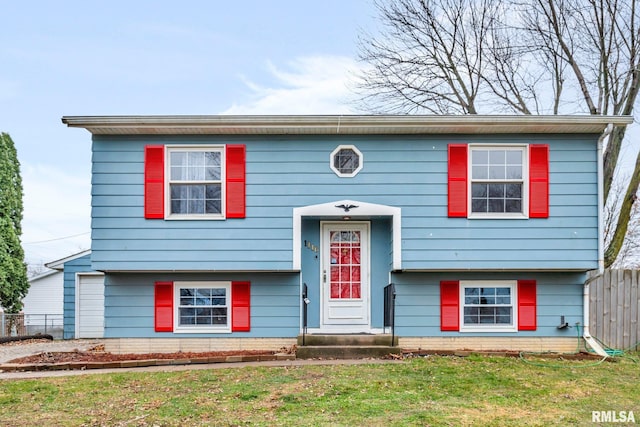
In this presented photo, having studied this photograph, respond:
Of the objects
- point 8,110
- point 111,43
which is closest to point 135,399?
point 111,43

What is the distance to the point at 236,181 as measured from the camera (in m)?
8.73

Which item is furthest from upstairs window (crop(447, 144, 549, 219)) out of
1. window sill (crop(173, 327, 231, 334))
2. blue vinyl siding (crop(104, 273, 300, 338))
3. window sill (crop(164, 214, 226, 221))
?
window sill (crop(173, 327, 231, 334))

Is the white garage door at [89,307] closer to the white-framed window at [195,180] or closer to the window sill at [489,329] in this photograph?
the white-framed window at [195,180]

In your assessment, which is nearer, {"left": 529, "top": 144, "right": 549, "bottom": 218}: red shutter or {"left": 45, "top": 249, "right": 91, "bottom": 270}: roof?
{"left": 529, "top": 144, "right": 549, "bottom": 218}: red shutter

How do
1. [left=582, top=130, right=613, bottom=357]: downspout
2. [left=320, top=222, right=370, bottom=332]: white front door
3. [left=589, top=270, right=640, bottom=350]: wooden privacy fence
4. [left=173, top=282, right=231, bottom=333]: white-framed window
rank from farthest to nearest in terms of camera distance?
[left=589, top=270, right=640, bottom=350]: wooden privacy fence → [left=320, top=222, right=370, bottom=332]: white front door → [left=173, top=282, right=231, bottom=333]: white-framed window → [left=582, top=130, right=613, bottom=357]: downspout

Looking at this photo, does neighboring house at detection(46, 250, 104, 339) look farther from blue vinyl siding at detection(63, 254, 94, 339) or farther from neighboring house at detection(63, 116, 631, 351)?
neighboring house at detection(63, 116, 631, 351)

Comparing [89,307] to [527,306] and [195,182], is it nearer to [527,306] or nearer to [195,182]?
[195,182]

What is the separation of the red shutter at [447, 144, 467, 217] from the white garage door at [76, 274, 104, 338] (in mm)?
9703

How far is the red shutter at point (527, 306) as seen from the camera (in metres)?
8.75

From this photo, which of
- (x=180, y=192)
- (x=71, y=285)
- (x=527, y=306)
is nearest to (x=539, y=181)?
(x=527, y=306)

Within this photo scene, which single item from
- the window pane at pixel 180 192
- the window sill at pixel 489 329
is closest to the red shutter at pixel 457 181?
the window sill at pixel 489 329

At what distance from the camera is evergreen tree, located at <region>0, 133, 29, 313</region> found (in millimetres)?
14578

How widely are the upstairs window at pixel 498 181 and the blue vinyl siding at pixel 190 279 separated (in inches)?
133

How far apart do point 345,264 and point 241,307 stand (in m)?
1.91
